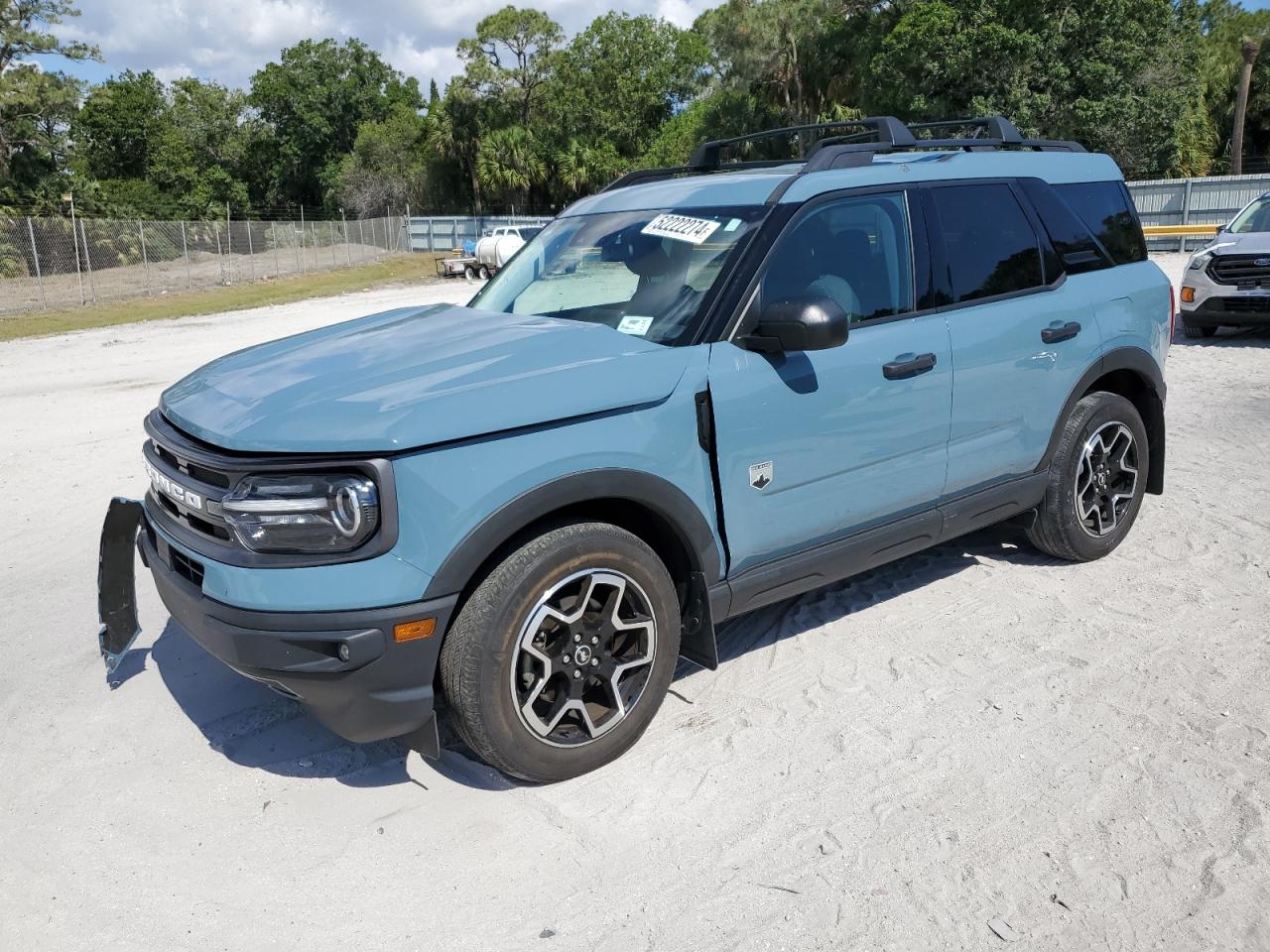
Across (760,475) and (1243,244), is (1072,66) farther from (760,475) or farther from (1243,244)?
(760,475)

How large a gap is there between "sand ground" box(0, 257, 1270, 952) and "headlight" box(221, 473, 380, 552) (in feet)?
3.20

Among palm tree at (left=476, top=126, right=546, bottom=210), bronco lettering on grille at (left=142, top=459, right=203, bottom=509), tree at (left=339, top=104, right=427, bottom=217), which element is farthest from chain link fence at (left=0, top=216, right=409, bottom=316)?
bronco lettering on grille at (left=142, top=459, right=203, bottom=509)

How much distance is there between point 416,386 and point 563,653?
3.21ft

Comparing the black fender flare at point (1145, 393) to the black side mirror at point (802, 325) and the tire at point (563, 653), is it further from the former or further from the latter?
the tire at point (563, 653)

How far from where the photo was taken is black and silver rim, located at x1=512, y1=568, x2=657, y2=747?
3.33 metres

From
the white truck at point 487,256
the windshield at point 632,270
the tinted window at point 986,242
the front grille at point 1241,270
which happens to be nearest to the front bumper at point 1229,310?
the front grille at point 1241,270

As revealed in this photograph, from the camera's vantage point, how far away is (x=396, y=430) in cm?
298

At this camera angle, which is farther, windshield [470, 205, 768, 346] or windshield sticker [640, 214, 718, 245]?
windshield sticker [640, 214, 718, 245]

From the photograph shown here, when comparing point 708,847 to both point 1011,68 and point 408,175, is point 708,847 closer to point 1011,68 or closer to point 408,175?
point 1011,68

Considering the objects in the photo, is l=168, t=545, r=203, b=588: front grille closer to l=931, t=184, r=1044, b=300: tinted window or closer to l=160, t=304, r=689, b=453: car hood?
l=160, t=304, r=689, b=453: car hood

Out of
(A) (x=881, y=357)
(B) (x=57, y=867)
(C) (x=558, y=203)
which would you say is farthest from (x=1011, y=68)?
(B) (x=57, y=867)

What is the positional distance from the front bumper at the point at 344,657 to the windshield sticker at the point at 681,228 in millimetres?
1787

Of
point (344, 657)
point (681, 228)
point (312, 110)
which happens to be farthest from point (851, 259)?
point (312, 110)

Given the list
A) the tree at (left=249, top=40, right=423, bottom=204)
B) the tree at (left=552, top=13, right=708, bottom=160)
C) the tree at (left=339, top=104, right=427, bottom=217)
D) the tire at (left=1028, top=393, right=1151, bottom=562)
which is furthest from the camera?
the tree at (left=249, top=40, right=423, bottom=204)
